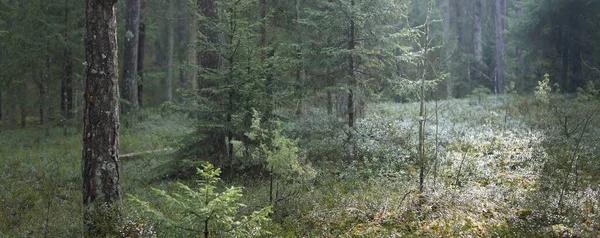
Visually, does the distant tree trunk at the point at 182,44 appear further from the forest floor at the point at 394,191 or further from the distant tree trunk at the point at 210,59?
the forest floor at the point at 394,191

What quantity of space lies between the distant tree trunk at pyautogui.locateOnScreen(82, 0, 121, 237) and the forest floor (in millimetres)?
352

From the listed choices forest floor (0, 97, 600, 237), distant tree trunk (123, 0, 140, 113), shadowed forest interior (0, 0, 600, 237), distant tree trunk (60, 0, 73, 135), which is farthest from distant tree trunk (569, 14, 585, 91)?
distant tree trunk (60, 0, 73, 135)

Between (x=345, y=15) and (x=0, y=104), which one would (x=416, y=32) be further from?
(x=0, y=104)

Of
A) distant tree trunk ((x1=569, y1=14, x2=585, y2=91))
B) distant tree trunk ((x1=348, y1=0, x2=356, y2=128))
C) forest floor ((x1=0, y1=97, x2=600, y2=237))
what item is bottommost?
forest floor ((x1=0, y1=97, x2=600, y2=237))

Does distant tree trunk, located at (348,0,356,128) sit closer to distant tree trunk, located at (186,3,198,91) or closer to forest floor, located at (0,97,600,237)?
forest floor, located at (0,97,600,237)

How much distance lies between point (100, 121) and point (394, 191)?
5.02 meters

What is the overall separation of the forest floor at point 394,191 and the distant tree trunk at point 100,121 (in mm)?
352

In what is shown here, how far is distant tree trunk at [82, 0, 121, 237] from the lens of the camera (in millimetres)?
6477

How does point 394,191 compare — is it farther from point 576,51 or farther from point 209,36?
point 576,51

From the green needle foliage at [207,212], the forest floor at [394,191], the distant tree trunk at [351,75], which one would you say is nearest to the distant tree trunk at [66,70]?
the forest floor at [394,191]

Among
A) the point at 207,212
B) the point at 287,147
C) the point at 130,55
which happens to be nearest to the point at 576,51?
the point at 287,147

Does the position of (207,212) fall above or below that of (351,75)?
below

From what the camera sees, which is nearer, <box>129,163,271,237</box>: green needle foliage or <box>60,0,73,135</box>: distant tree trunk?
<box>129,163,271,237</box>: green needle foliage

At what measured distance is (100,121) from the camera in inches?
259
